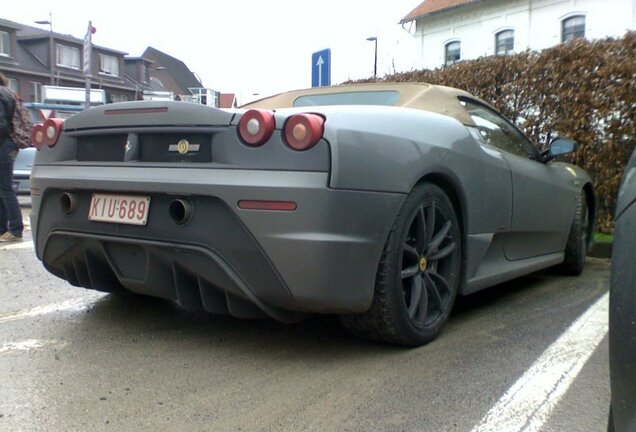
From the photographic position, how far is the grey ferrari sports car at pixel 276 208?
2.48 m

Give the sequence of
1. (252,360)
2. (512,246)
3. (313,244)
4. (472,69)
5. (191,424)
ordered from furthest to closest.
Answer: (472,69)
(512,246)
(252,360)
(313,244)
(191,424)

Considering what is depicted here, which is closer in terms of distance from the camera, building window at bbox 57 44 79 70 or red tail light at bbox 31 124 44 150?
red tail light at bbox 31 124 44 150

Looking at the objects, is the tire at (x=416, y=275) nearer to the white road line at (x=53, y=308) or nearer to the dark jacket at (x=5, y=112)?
the white road line at (x=53, y=308)

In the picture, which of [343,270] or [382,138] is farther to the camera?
[382,138]

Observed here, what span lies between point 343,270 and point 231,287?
48 cm

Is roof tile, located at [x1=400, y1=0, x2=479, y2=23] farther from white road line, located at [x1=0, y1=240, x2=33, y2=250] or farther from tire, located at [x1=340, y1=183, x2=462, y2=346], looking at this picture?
tire, located at [x1=340, y1=183, x2=462, y2=346]

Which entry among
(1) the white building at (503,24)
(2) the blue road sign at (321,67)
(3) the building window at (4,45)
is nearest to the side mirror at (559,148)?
(2) the blue road sign at (321,67)

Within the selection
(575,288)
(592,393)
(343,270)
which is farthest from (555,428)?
(575,288)

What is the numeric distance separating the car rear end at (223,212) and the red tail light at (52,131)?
27cm

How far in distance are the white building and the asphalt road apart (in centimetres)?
2435

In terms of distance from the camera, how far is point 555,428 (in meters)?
2.19

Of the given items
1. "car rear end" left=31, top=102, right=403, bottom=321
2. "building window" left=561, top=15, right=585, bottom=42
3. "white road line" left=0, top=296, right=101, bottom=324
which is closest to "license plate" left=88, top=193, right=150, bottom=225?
"car rear end" left=31, top=102, right=403, bottom=321

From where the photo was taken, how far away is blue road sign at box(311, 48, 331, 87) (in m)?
8.31

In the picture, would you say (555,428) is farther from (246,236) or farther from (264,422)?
(246,236)
